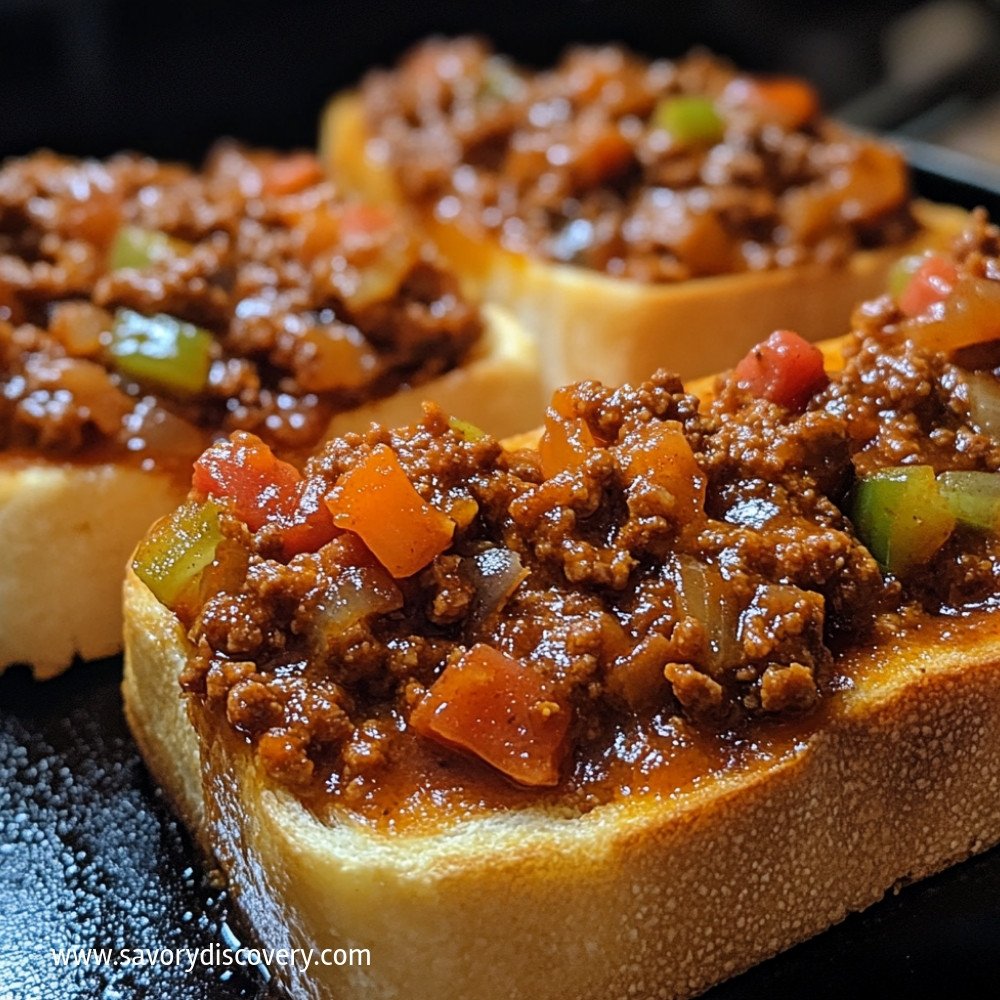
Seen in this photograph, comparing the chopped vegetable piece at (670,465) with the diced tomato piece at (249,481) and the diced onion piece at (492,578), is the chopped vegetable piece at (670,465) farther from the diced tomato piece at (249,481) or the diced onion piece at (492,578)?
the diced tomato piece at (249,481)

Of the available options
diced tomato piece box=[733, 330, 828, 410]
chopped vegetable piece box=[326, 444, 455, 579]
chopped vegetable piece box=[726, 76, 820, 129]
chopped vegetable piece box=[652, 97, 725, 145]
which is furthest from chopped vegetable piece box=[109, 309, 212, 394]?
chopped vegetable piece box=[726, 76, 820, 129]

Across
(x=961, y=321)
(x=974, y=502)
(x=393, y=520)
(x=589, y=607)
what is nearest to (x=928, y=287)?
(x=961, y=321)

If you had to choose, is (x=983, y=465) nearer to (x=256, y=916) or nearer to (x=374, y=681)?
(x=374, y=681)

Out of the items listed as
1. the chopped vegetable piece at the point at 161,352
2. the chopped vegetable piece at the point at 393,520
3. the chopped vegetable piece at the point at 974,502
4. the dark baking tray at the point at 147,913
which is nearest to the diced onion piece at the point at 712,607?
the chopped vegetable piece at the point at 393,520

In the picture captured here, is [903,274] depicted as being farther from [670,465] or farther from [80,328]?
[80,328]

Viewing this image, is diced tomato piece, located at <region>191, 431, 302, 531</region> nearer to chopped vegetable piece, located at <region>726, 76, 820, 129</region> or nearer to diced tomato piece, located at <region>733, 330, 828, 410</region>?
diced tomato piece, located at <region>733, 330, 828, 410</region>

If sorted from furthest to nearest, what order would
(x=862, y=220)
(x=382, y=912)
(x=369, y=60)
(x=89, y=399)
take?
(x=369, y=60) < (x=862, y=220) < (x=89, y=399) < (x=382, y=912)

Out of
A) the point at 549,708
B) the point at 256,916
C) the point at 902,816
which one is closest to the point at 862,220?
the point at 902,816
